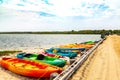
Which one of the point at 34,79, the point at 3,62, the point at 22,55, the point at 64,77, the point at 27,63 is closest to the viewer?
Answer: the point at 64,77

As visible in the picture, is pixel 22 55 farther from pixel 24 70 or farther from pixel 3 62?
pixel 24 70

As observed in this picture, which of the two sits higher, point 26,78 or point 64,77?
point 64,77

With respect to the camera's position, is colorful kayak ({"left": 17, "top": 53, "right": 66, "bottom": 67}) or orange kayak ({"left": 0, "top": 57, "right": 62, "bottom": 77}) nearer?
orange kayak ({"left": 0, "top": 57, "right": 62, "bottom": 77})

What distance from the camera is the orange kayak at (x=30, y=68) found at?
11.9 meters

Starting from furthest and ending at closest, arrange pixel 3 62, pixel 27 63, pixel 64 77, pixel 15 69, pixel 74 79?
pixel 3 62, pixel 27 63, pixel 15 69, pixel 74 79, pixel 64 77

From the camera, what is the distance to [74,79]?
982 centimetres

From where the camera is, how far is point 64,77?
900 centimetres

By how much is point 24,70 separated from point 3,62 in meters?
4.02

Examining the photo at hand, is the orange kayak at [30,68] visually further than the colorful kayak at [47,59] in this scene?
No

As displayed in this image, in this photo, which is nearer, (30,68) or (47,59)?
(30,68)

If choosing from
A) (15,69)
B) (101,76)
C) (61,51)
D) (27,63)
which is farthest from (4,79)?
(61,51)

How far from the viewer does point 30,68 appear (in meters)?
13.2

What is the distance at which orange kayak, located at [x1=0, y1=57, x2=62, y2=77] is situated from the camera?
1192 cm

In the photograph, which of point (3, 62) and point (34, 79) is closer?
point (34, 79)
